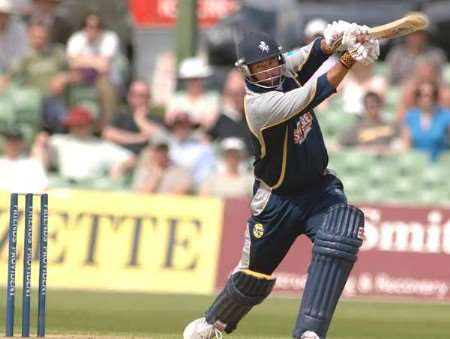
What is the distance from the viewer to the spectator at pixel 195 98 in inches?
556

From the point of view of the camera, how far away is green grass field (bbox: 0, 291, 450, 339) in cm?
928

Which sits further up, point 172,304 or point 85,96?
point 85,96

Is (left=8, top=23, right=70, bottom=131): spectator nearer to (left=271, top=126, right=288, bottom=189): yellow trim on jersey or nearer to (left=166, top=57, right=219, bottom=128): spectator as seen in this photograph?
(left=166, top=57, right=219, bottom=128): spectator

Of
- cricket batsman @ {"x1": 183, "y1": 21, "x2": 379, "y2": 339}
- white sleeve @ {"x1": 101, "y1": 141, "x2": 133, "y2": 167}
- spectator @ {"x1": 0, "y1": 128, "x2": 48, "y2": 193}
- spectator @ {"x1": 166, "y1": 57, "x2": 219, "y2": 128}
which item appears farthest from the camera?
spectator @ {"x1": 166, "y1": 57, "x2": 219, "y2": 128}

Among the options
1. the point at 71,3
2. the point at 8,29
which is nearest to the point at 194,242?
the point at 8,29

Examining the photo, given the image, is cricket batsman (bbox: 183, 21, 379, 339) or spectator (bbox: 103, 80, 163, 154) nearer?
cricket batsman (bbox: 183, 21, 379, 339)

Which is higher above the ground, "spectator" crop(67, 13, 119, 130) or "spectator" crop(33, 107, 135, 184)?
"spectator" crop(67, 13, 119, 130)

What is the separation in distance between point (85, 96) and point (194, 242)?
256cm

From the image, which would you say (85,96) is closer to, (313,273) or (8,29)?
(8,29)

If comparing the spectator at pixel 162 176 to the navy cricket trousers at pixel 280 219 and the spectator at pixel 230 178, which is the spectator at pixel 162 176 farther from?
the navy cricket trousers at pixel 280 219

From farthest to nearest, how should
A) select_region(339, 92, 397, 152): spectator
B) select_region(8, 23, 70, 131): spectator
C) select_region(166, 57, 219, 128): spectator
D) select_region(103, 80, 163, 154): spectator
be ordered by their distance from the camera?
select_region(8, 23, 70, 131): spectator → select_region(166, 57, 219, 128): spectator → select_region(103, 80, 163, 154): spectator → select_region(339, 92, 397, 152): spectator

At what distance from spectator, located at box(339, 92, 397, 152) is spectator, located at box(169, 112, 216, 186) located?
1.40 metres

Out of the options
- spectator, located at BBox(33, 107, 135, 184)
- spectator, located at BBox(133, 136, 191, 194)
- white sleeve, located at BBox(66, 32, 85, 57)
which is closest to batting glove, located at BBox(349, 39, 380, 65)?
spectator, located at BBox(133, 136, 191, 194)

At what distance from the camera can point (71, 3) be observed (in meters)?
19.2
